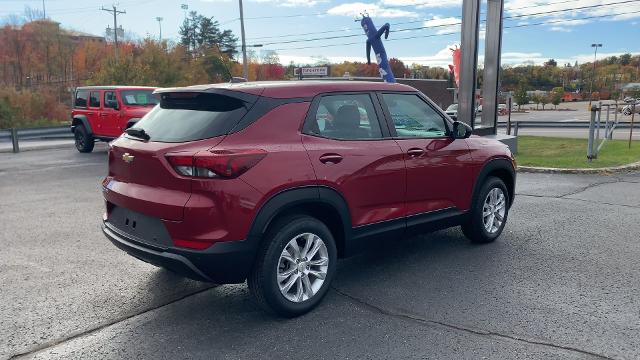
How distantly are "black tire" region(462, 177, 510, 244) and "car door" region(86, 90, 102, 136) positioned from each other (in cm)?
1213

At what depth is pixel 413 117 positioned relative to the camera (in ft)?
16.0

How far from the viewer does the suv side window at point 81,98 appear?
15.4 metres

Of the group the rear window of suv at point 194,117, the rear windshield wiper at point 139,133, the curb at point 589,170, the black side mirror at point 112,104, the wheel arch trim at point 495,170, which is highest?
the black side mirror at point 112,104

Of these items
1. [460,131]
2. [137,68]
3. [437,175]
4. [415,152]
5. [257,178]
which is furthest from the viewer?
[137,68]

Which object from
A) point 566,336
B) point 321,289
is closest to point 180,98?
point 321,289

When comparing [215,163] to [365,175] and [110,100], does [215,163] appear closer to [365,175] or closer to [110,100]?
[365,175]

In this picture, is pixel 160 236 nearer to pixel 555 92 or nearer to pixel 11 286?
pixel 11 286

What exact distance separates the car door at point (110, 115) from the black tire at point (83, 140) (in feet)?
3.33

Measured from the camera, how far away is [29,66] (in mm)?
77500

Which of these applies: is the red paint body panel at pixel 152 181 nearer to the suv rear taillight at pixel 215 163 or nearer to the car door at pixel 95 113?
the suv rear taillight at pixel 215 163

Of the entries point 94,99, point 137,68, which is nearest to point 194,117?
point 94,99

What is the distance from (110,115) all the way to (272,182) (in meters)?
12.4

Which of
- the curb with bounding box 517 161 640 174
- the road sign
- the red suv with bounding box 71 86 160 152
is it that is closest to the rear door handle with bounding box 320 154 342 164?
the curb with bounding box 517 161 640 174

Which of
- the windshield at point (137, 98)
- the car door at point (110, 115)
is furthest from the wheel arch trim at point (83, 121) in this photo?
the windshield at point (137, 98)
